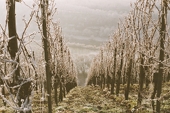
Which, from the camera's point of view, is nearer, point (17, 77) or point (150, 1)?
point (17, 77)

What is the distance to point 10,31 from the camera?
14.8ft

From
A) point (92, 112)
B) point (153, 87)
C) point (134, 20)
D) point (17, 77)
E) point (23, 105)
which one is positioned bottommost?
point (92, 112)

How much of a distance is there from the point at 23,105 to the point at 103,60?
43.9m

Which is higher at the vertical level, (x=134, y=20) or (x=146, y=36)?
(x=134, y=20)

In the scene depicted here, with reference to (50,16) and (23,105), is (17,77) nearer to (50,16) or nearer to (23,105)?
(23,105)

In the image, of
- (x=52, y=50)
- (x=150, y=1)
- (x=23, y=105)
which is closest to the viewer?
(x=23, y=105)

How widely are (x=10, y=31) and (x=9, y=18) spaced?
0.88 feet

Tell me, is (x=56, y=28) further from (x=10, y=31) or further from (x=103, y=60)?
(x=103, y=60)

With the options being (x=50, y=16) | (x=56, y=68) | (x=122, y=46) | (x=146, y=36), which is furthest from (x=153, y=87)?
(x=122, y=46)

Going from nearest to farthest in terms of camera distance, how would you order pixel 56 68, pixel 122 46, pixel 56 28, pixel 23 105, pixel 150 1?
pixel 23 105, pixel 150 1, pixel 56 68, pixel 56 28, pixel 122 46

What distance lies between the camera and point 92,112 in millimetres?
16328

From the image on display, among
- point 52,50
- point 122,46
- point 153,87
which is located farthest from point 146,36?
point 122,46

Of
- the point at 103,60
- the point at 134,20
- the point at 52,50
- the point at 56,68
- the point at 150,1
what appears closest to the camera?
the point at 150,1

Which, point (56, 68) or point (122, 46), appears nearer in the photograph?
point (56, 68)
